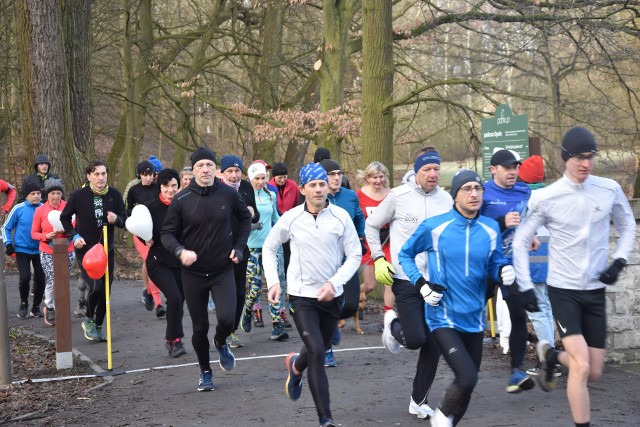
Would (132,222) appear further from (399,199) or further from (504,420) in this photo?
(504,420)

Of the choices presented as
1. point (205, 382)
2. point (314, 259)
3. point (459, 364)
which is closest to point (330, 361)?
point (205, 382)

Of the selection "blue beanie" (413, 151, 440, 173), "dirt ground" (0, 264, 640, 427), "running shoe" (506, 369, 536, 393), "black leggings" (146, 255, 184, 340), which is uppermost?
"blue beanie" (413, 151, 440, 173)

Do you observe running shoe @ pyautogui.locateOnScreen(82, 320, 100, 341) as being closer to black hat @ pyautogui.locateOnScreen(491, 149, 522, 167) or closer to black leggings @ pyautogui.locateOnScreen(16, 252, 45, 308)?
black leggings @ pyautogui.locateOnScreen(16, 252, 45, 308)

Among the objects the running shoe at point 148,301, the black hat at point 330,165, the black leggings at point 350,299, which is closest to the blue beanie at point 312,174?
the black leggings at point 350,299

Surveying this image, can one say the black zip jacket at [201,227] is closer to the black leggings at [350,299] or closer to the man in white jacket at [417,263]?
the black leggings at [350,299]

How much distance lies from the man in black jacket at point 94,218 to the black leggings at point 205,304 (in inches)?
116

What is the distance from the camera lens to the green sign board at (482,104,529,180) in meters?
12.7

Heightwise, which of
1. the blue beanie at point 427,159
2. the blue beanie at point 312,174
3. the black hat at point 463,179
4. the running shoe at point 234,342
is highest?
the blue beanie at point 427,159

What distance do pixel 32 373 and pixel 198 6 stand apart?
19560mm

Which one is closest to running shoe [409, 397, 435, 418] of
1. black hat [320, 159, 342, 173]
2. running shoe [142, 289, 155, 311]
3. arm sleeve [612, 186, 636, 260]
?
arm sleeve [612, 186, 636, 260]

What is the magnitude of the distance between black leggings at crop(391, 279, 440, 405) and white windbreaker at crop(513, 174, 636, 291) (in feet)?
2.78

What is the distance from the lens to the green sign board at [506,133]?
12688 millimetres

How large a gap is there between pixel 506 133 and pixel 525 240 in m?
6.45

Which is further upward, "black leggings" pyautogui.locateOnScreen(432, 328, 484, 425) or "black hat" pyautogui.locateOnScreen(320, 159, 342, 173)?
"black hat" pyautogui.locateOnScreen(320, 159, 342, 173)
